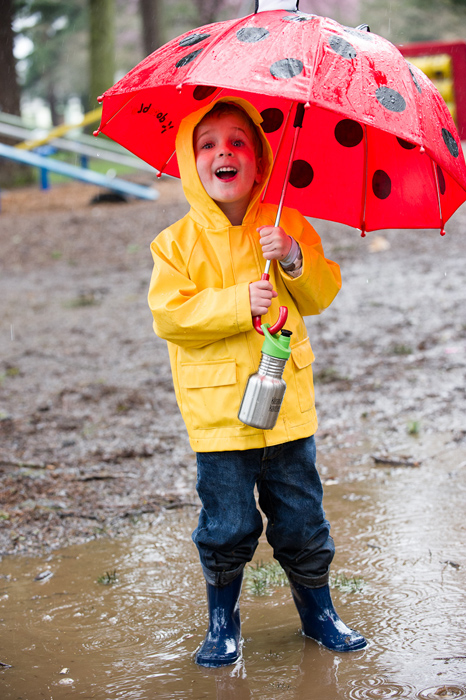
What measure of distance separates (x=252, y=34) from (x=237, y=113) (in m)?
0.27

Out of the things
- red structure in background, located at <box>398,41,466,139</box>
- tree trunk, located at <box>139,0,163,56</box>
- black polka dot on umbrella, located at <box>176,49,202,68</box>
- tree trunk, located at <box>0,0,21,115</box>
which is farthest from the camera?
tree trunk, located at <box>139,0,163,56</box>

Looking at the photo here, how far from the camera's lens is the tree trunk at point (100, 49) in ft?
65.7

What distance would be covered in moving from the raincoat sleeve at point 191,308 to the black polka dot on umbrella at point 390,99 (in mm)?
689

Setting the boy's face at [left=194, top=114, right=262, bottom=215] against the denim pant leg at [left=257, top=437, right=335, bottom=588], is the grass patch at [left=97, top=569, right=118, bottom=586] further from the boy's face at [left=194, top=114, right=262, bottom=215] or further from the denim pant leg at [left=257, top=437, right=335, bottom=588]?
the boy's face at [left=194, top=114, right=262, bottom=215]

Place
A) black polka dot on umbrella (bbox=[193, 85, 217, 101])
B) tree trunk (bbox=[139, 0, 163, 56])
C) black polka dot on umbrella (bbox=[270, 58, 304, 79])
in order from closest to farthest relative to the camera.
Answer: black polka dot on umbrella (bbox=[270, 58, 304, 79]), black polka dot on umbrella (bbox=[193, 85, 217, 101]), tree trunk (bbox=[139, 0, 163, 56])

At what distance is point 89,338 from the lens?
7730 millimetres

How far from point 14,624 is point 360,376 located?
3.58 m

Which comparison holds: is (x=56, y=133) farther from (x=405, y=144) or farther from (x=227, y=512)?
(x=227, y=512)

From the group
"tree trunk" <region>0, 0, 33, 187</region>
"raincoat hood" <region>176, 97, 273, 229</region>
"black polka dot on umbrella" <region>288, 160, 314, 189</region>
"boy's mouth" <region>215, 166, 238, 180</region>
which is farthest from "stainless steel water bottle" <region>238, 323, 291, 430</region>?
"tree trunk" <region>0, 0, 33, 187</region>

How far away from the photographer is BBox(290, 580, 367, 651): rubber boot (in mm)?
2699

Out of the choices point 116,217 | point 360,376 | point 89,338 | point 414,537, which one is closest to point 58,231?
point 116,217

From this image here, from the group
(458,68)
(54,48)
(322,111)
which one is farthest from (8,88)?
(54,48)

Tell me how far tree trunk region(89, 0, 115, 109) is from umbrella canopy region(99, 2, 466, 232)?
18.1m

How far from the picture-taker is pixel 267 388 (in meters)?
2.41
